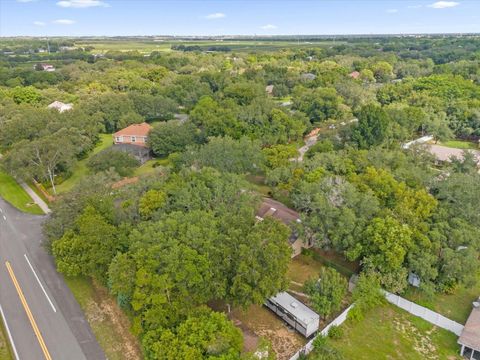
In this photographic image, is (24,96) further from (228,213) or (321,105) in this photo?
(228,213)

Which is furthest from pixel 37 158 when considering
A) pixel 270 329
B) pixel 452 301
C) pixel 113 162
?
pixel 452 301

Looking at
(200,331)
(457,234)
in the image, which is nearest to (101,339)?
(200,331)

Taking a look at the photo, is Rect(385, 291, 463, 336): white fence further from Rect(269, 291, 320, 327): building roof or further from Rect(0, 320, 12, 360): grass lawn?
Rect(0, 320, 12, 360): grass lawn

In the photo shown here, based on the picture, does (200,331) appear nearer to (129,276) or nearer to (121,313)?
(129,276)

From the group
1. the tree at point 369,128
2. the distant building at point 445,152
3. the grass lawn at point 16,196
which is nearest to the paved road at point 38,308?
the grass lawn at point 16,196

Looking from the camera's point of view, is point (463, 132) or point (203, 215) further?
point (463, 132)

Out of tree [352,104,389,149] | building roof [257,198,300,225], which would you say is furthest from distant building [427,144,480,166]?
building roof [257,198,300,225]

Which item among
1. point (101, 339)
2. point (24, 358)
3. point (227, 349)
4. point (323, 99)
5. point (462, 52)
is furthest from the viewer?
point (462, 52)
